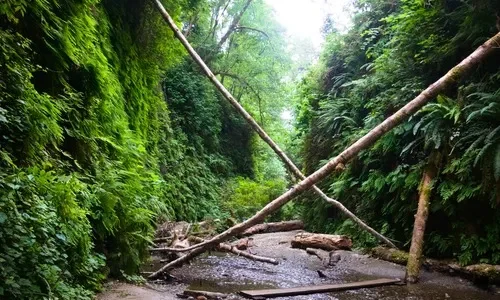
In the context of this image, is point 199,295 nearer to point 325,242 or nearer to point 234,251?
point 234,251

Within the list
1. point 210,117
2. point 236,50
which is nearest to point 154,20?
point 210,117

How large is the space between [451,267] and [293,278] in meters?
2.85

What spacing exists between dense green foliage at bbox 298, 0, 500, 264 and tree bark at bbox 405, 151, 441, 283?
19 cm

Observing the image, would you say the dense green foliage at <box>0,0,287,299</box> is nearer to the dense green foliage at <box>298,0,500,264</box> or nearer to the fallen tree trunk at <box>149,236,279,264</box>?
the fallen tree trunk at <box>149,236,279,264</box>

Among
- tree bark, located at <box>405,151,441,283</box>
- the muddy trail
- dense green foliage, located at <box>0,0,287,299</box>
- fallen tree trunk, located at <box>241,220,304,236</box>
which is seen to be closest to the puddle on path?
the muddy trail

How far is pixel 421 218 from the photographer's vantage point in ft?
23.5

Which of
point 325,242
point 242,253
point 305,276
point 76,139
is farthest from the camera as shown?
point 325,242

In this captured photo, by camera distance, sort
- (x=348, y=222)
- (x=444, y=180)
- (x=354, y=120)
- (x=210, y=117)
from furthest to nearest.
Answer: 1. (x=210, y=117)
2. (x=354, y=120)
3. (x=348, y=222)
4. (x=444, y=180)

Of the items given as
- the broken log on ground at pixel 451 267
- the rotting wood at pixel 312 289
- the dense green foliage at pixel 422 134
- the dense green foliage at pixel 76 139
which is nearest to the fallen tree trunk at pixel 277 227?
the dense green foliage at pixel 422 134

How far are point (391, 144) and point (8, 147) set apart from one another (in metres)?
8.00

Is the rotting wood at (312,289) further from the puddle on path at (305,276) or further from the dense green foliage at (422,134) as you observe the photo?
the dense green foliage at (422,134)

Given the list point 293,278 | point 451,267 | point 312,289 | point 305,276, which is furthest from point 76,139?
point 451,267

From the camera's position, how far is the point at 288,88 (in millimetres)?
22594

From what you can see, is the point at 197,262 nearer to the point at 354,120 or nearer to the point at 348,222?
the point at 348,222
